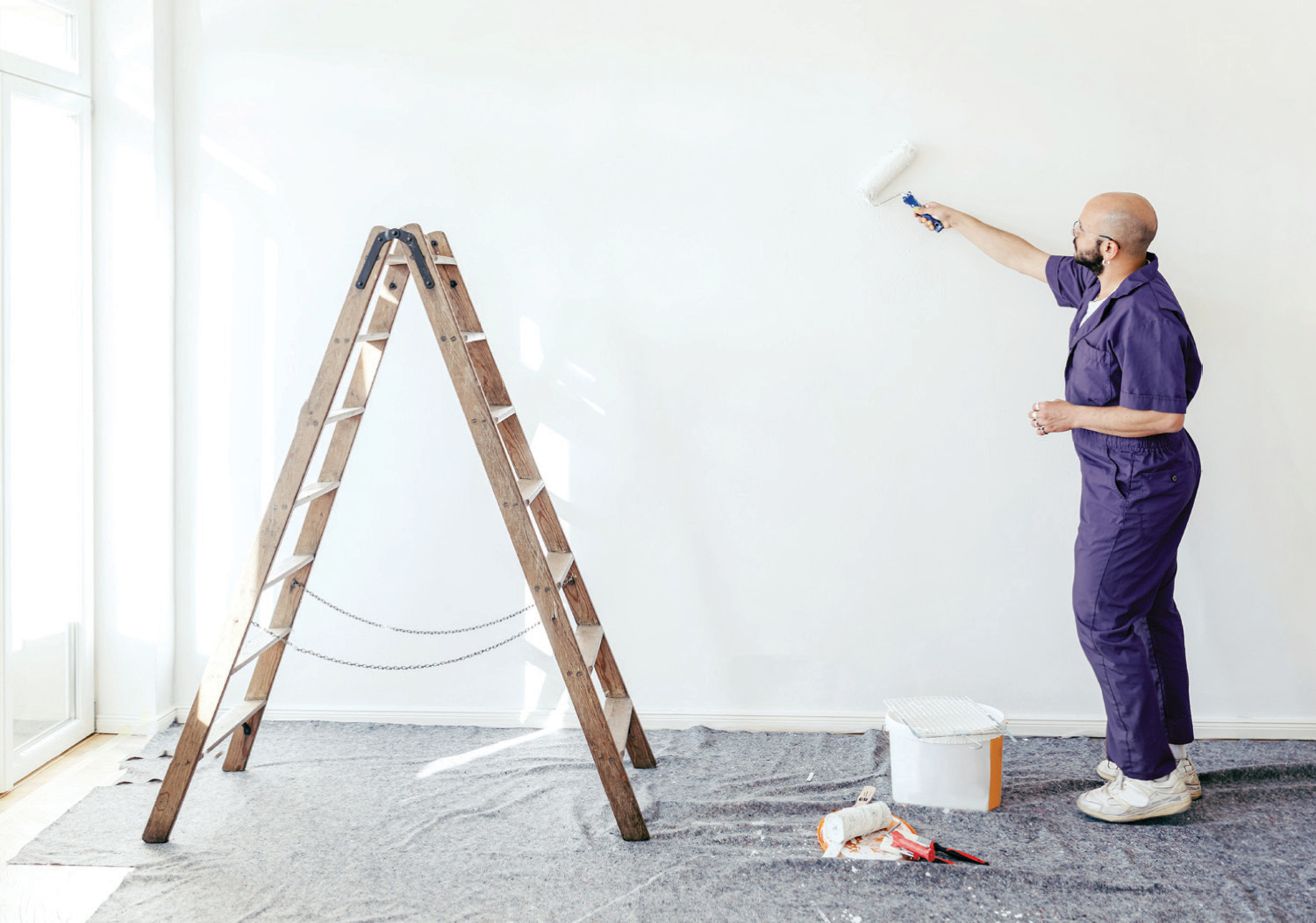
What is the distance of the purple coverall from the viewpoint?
230 cm

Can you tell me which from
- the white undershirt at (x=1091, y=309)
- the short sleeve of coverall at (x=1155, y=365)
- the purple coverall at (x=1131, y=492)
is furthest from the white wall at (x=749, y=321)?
the short sleeve of coverall at (x=1155, y=365)

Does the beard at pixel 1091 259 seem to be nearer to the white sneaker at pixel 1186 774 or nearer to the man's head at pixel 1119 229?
the man's head at pixel 1119 229

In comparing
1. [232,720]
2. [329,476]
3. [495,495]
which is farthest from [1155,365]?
[232,720]

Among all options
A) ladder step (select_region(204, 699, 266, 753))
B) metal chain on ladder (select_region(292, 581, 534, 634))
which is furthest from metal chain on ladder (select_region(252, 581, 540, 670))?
ladder step (select_region(204, 699, 266, 753))

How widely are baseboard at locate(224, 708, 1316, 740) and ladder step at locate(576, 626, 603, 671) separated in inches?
19.2

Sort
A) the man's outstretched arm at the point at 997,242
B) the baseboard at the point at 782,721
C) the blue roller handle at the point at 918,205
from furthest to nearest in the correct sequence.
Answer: the baseboard at the point at 782,721
the blue roller handle at the point at 918,205
the man's outstretched arm at the point at 997,242

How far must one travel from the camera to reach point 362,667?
10.2 ft

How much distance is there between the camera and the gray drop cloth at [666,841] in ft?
6.78

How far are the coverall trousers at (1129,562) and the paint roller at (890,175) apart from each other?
2.84ft

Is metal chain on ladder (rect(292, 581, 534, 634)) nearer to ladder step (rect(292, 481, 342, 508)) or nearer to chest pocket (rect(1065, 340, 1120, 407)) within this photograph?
ladder step (rect(292, 481, 342, 508))

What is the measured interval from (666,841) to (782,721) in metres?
0.81

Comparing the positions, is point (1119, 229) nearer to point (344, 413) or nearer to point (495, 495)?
point (495, 495)

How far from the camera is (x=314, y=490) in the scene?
2.49m

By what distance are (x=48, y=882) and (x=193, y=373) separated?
1.54 meters
